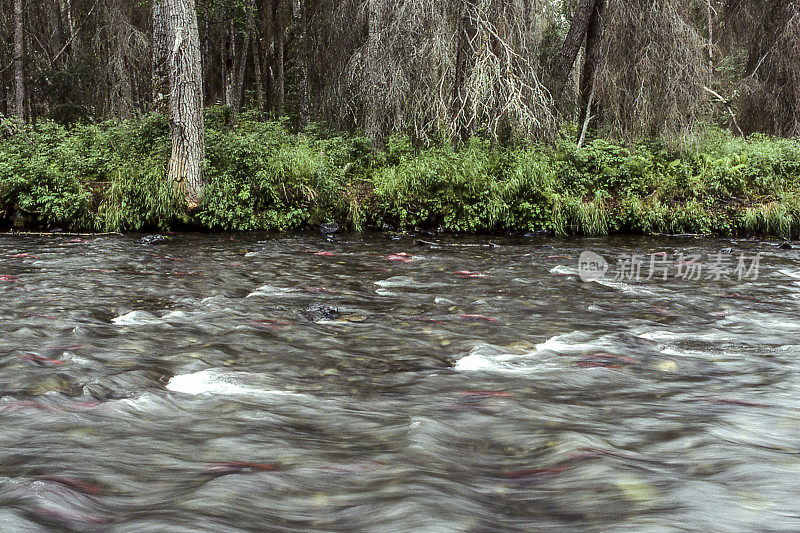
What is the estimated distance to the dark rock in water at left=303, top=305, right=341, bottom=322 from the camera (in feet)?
17.3

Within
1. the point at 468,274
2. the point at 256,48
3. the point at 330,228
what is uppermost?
the point at 256,48

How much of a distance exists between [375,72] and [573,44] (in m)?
4.73

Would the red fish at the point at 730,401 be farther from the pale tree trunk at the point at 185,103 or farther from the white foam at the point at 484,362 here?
the pale tree trunk at the point at 185,103

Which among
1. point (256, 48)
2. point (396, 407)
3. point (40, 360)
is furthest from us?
point (256, 48)

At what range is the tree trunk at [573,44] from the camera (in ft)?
45.2

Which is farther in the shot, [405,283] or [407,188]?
[407,188]

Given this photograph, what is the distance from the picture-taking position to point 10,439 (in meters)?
2.76

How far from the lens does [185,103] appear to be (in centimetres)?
1112

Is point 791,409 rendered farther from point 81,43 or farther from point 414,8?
point 81,43

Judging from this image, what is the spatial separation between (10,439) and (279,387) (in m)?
1.35

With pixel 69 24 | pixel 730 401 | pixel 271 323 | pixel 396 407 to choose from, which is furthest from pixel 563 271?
pixel 69 24

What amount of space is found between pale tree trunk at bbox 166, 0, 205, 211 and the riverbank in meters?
0.31

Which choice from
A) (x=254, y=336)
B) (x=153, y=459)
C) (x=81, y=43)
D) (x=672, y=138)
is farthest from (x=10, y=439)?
(x=81, y=43)

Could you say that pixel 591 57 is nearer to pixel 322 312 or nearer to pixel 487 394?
pixel 322 312
